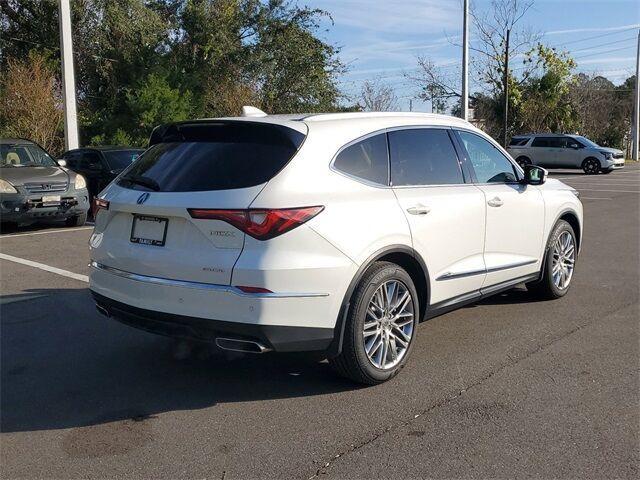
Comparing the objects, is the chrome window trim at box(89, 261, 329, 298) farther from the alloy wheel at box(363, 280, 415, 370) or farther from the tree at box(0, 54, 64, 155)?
the tree at box(0, 54, 64, 155)

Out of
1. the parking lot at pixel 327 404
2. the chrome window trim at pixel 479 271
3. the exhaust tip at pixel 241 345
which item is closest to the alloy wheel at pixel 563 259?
the parking lot at pixel 327 404

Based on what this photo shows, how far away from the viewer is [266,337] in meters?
3.87

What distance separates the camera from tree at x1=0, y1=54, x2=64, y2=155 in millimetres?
22453

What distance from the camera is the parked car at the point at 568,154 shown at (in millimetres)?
29203

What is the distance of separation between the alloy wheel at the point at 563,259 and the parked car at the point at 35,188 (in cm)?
860

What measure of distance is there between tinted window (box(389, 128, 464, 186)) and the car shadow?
4.91ft

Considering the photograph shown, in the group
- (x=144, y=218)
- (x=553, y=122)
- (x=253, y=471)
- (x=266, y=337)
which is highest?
(x=553, y=122)

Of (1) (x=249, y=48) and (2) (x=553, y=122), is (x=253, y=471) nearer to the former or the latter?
(1) (x=249, y=48)

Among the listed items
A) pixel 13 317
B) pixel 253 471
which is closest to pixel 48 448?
pixel 253 471

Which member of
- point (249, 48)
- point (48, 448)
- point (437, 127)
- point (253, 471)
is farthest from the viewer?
point (249, 48)

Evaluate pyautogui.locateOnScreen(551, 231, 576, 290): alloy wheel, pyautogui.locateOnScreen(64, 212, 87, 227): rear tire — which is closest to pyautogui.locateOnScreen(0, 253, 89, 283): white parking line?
pyautogui.locateOnScreen(64, 212, 87, 227): rear tire

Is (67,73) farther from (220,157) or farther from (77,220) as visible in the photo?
(220,157)

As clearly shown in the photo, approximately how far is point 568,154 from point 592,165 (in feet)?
3.62

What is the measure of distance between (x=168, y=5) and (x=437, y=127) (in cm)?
2811
